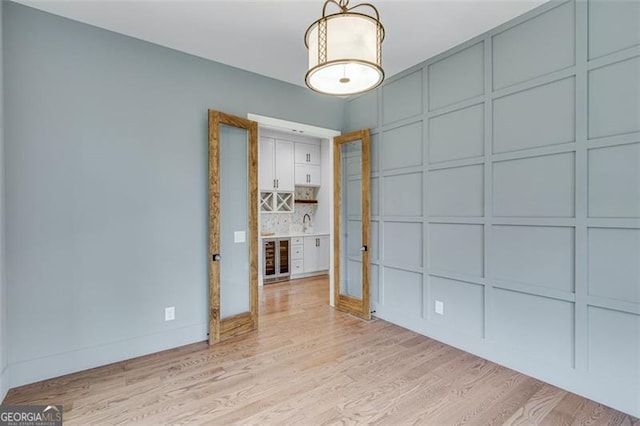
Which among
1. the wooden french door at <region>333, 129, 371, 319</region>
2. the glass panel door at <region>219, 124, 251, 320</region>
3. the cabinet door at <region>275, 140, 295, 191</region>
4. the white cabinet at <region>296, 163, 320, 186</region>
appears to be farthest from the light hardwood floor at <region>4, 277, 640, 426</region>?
the white cabinet at <region>296, 163, 320, 186</region>

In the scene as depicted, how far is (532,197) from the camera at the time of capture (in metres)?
2.53

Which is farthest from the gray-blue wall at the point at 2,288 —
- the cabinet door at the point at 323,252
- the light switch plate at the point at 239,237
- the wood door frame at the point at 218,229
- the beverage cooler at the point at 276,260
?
the cabinet door at the point at 323,252

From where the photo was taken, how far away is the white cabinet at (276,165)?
19.6ft

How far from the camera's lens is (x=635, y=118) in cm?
203

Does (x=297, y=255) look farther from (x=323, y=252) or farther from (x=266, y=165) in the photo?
(x=266, y=165)

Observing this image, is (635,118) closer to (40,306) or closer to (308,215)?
(40,306)

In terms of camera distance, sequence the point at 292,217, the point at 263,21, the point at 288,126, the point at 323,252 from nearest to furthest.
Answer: the point at 263,21
the point at 288,126
the point at 323,252
the point at 292,217

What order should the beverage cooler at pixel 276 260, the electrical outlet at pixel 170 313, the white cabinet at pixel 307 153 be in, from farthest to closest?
1. the white cabinet at pixel 307 153
2. the beverage cooler at pixel 276 260
3. the electrical outlet at pixel 170 313

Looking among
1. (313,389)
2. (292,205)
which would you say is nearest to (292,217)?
(292,205)

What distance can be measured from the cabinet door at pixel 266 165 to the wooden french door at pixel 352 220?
2.11 metres

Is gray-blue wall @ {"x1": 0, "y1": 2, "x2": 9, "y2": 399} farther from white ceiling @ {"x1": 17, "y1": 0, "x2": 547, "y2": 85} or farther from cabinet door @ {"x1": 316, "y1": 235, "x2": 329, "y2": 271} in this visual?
cabinet door @ {"x1": 316, "y1": 235, "x2": 329, "y2": 271}

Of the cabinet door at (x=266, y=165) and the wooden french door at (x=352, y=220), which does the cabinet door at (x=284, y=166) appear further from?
the wooden french door at (x=352, y=220)

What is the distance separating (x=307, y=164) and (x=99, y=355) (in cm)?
475

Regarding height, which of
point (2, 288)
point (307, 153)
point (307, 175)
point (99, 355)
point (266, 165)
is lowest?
point (99, 355)
